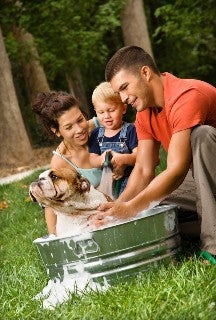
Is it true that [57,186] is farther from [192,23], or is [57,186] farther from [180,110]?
[192,23]

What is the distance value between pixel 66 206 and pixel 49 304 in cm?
51

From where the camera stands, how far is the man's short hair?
3.15 metres

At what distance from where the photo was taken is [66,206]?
9.76ft

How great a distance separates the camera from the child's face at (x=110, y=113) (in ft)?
12.8

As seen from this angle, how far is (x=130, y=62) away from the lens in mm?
3154

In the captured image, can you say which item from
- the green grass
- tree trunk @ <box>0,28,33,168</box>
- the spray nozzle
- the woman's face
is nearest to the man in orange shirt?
the green grass

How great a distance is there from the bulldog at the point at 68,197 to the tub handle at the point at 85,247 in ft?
0.19

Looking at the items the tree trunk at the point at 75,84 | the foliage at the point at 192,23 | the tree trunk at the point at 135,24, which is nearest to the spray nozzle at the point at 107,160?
the foliage at the point at 192,23

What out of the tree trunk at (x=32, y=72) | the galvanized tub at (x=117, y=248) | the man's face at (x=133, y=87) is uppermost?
the man's face at (x=133, y=87)

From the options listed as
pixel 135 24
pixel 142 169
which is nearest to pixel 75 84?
pixel 135 24

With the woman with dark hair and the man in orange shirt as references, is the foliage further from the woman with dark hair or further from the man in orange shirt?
the man in orange shirt

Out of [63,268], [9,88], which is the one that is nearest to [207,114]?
[63,268]

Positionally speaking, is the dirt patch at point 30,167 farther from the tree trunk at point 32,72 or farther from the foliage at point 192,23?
the foliage at point 192,23

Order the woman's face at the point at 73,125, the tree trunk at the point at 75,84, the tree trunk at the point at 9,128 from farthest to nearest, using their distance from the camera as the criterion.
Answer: the tree trunk at the point at 75,84 → the tree trunk at the point at 9,128 → the woman's face at the point at 73,125
